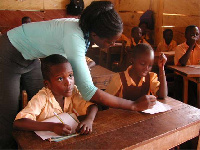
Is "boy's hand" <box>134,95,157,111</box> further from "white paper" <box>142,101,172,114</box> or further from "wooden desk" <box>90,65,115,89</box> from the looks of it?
"wooden desk" <box>90,65,115,89</box>

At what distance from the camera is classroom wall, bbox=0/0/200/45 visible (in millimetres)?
5086

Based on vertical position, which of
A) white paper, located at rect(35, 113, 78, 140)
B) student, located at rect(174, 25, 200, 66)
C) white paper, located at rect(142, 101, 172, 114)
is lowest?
white paper, located at rect(142, 101, 172, 114)

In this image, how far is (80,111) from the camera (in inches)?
61.9

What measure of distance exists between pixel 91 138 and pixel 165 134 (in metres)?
0.40

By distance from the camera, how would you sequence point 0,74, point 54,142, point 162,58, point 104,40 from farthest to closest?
point 162,58 < point 0,74 < point 104,40 < point 54,142

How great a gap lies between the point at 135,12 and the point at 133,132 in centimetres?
577

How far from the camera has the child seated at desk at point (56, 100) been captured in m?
1.30

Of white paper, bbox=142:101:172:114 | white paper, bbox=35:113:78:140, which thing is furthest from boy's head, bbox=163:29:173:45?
white paper, bbox=35:113:78:140

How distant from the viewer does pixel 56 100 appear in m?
1.54

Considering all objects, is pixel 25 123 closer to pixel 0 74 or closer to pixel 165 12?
pixel 0 74

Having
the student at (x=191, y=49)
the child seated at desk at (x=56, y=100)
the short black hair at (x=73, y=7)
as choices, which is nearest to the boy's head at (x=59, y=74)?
the child seated at desk at (x=56, y=100)

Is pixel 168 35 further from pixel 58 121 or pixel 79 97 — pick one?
pixel 58 121

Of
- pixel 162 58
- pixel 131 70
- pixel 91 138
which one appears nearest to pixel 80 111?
pixel 91 138

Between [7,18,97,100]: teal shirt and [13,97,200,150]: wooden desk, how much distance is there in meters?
0.23
